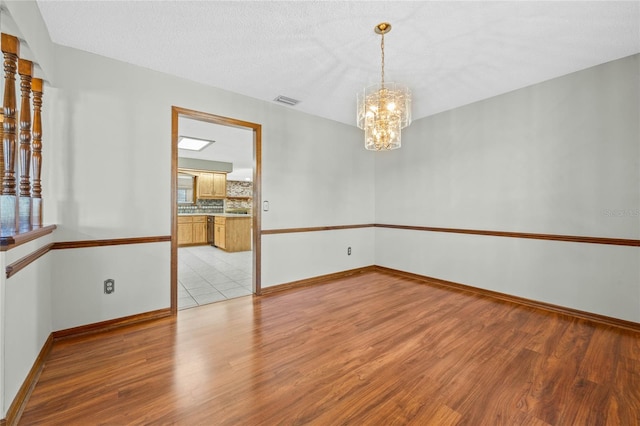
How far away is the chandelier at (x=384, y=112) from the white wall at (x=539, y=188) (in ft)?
6.04

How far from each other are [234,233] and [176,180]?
13.8 ft

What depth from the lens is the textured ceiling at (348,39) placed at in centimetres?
196

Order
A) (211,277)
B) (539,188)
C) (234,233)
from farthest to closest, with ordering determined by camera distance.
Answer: (234,233)
(211,277)
(539,188)

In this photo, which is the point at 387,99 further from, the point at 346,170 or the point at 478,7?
the point at 346,170

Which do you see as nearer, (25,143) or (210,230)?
(25,143)

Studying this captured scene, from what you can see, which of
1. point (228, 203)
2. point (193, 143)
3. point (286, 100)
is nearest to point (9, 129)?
point (286, 100)

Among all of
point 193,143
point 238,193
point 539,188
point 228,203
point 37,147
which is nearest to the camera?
point 37,147

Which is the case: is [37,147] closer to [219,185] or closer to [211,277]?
[211,277]

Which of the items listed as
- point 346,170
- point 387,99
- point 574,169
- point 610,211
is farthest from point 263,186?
point 610,211

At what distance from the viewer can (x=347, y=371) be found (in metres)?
1.86

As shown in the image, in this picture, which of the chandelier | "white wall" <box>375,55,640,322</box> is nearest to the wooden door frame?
the chandelier

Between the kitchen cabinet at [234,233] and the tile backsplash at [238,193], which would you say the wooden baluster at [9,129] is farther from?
the tile backsplash at [238,193]

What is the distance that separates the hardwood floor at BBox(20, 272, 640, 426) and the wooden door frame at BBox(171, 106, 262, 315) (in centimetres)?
56

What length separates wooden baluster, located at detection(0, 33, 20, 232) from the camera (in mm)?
1596
